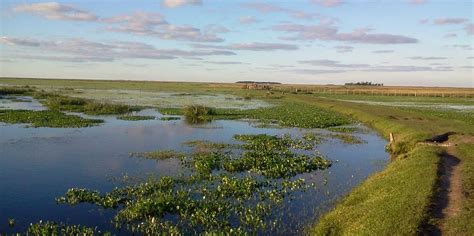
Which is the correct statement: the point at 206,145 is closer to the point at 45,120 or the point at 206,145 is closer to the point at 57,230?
the point at 57,230

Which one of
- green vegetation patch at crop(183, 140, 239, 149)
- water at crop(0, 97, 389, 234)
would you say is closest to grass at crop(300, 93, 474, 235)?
water at crop(0, 97, 389, 234)

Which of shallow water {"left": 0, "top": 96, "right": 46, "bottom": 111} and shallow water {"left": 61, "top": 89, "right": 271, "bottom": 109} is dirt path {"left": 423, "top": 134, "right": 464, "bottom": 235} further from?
shallow water {"left": 61, "top": 89, "right": 271, "bottom": 109}

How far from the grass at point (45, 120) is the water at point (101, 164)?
5.42ft

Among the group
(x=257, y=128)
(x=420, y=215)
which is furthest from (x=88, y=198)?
(x=257, y=128)

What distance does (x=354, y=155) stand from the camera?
30406 mm

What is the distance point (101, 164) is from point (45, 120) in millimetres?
20271

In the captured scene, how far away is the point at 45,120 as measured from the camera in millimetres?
42062

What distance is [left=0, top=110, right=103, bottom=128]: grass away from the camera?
40.0 metres

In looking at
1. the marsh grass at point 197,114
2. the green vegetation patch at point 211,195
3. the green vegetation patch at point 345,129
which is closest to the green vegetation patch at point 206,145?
the green vegetation patch at point 211,195

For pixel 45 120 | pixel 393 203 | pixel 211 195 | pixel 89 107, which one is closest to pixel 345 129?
pixel 211 195

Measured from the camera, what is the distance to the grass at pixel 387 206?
1338 cm

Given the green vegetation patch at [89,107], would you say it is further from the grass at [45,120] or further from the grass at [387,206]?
the grass at [387,206]

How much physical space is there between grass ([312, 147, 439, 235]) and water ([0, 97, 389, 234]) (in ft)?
3.55

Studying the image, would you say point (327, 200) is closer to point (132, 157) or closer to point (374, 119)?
point (132, 157)
